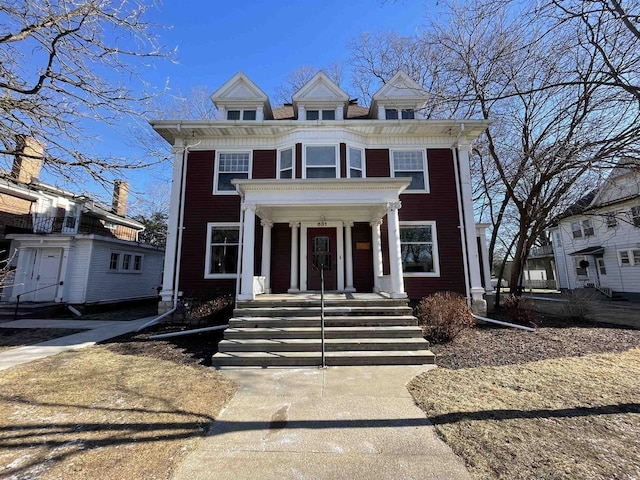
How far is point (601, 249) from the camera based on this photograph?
19.9 metres

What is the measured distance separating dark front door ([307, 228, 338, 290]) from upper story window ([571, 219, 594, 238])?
21.1 metres

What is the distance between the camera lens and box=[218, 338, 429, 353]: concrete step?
5.71 meters

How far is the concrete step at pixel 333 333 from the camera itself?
239 inches

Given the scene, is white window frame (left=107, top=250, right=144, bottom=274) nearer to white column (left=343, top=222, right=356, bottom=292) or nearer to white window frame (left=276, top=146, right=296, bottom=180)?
white window frame (left=276, top=146, right=296, bottom=180)

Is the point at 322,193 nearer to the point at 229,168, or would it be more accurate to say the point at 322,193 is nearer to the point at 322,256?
the point at 322,256

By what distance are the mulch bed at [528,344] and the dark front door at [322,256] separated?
4.19 metres

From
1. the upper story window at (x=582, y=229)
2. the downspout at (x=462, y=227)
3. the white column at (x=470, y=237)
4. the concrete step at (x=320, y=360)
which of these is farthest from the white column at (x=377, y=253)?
the upper story window at (x=582, y=229)

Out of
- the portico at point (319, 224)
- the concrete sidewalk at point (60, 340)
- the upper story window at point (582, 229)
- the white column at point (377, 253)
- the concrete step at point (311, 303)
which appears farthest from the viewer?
the upper story window at point (582, 229)

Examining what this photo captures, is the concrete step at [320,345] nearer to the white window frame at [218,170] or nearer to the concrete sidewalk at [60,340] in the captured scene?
the concrete sidewalk at [60,340]

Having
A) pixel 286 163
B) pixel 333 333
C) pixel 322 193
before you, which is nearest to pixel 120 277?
pixel 286 163

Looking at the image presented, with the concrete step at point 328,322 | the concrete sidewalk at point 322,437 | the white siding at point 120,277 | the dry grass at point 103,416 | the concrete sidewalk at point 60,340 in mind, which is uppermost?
the white siding at point 120,277

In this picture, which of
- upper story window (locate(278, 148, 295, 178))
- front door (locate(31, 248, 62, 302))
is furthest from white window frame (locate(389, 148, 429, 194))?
front door (locate(31, 248, 62, 302))

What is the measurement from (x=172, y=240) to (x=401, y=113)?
980 centimetres

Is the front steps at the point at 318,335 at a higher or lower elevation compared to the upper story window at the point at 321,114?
lower
